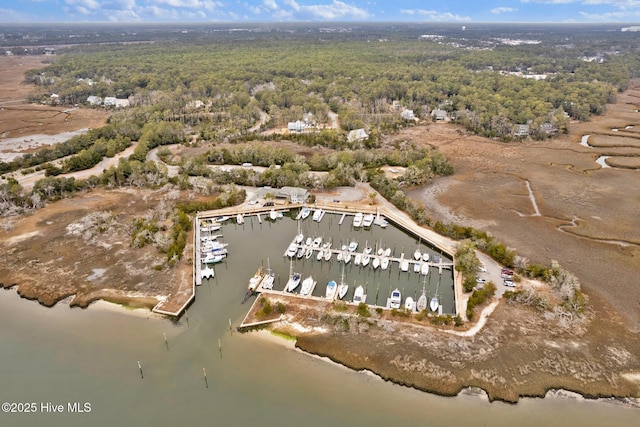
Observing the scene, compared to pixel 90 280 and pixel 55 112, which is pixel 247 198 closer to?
pixel 90 280

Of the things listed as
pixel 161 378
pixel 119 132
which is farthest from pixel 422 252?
pixel 119 132

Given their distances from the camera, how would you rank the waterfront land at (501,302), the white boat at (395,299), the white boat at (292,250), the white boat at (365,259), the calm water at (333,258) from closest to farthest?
the waterfront land at (501,302) → the white boat at (395,299) → the calm water at (333,258) → the white boat at (365,259) → the white boat at (292,250)

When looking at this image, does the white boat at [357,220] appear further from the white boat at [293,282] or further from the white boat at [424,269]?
the white boat at [293,282]

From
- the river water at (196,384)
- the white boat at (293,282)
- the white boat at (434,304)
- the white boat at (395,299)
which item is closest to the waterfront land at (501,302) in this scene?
the river water at (196,384)

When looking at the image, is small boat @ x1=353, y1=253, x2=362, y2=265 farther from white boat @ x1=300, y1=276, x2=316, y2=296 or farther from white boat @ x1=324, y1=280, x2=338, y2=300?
white boat @ x1=300, y1=276, x2=316, y2=296

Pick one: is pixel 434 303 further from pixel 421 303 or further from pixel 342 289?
pixel 342 289

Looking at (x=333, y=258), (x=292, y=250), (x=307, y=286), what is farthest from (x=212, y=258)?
(x=333, y=258)

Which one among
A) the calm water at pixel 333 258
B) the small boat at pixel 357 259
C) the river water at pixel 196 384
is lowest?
the river water at pixel 196 384
